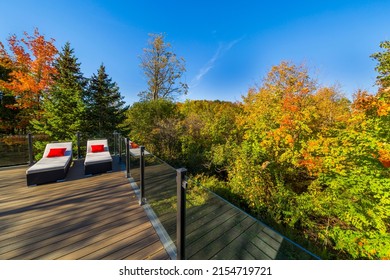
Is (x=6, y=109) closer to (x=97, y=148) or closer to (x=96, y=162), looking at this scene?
(x=97, y=148)

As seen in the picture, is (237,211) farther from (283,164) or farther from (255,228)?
(283,164)

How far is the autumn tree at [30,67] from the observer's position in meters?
11.8

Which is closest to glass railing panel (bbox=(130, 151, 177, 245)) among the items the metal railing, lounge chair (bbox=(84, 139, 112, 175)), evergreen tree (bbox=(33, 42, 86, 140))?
the metal railing

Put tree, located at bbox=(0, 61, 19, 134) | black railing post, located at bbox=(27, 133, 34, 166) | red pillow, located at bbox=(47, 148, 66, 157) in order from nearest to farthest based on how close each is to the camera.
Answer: red pillow, located at bbox=(47, 148, 66, 157) → black railing post, located at bbox=(27, 133, 34, 166) → tree, located at bbox=(0, 61, 19, 134)

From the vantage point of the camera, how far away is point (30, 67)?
12.2 m

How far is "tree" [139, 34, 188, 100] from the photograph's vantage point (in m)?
15.8

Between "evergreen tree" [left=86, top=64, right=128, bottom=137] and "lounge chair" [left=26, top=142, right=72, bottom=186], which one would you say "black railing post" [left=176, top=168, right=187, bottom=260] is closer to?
"lounge chair" [left=26, top=142, right=72, bottom=186]

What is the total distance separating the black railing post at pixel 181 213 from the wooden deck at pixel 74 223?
31cm

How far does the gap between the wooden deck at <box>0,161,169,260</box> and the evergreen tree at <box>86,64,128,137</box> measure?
8.11 metres

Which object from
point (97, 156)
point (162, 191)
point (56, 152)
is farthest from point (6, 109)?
point (162, 191)

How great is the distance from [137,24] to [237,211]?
59.5ft

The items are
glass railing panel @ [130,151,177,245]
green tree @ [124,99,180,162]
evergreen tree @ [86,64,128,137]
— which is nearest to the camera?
glass railing panel @ [130,151,177,245]

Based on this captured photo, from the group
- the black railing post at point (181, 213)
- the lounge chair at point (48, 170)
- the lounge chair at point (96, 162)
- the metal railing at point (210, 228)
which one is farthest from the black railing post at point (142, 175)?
the lounge chair at point (48, 170)

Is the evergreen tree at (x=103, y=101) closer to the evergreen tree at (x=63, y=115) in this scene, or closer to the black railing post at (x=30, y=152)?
the evergreen tree at (x=63, y=115)
